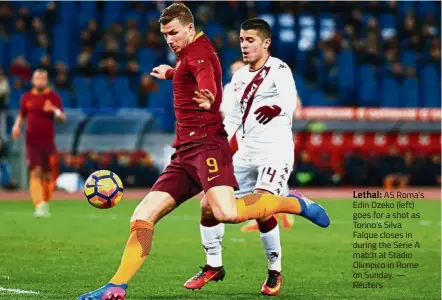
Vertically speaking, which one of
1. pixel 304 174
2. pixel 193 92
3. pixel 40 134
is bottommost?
pixel 304 174

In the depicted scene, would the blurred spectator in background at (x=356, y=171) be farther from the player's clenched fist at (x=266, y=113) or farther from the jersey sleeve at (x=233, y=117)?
the player's clenched fist at (x=266, y=113)

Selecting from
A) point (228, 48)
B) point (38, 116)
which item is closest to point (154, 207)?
point (38, 116)

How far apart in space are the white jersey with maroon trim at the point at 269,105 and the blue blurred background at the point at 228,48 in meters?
16.8

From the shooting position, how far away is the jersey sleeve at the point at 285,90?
8.46 meters

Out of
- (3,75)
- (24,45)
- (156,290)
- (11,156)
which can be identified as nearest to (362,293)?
(156,290)

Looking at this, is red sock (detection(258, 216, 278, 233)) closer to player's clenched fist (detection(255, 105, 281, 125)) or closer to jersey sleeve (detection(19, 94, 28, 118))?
player's clenched fist (detection(255, 105, 281, 125))

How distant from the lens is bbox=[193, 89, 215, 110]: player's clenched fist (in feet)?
22.4

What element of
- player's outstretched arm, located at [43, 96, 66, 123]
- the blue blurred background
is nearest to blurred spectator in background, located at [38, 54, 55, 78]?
the blue blurred background

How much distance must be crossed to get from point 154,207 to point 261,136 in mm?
1647

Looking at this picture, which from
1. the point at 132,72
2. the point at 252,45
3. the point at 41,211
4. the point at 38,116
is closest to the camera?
the point at 252,45

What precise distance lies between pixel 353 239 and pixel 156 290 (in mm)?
5133

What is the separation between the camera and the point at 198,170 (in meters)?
7.45

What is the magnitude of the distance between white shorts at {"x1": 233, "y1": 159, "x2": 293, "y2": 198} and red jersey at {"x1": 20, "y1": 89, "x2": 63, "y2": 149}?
7757mm

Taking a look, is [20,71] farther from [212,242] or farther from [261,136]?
[212,242]
